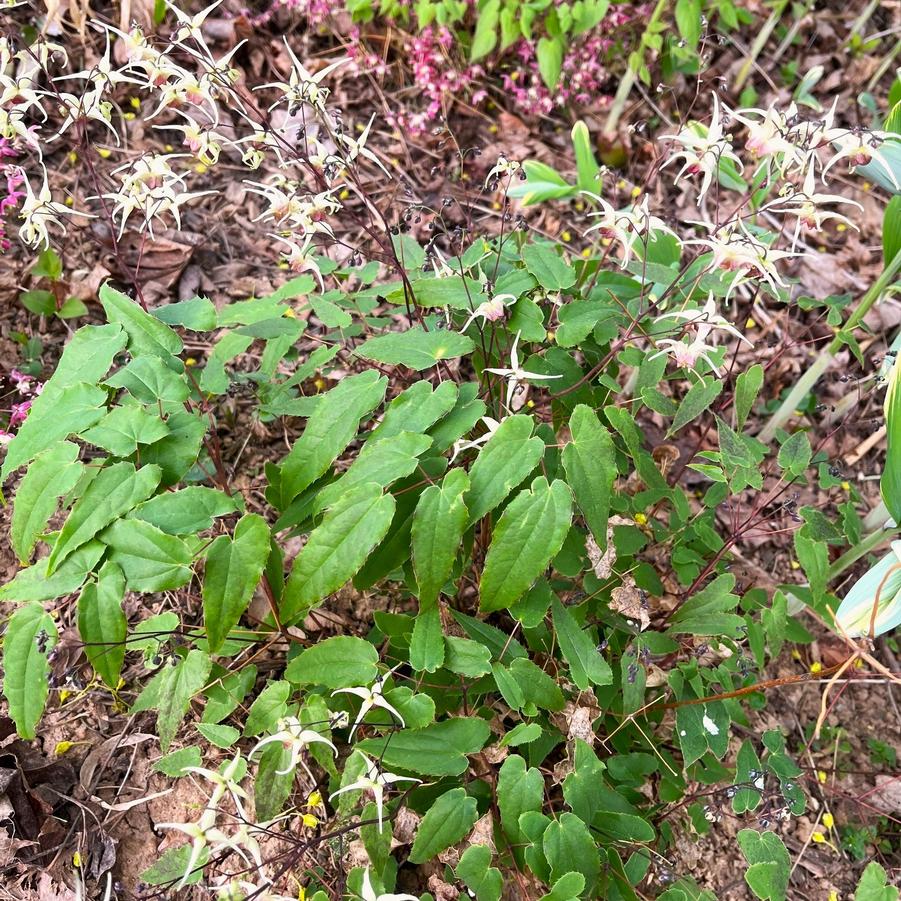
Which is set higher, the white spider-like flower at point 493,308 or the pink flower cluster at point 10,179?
the white spider-like flower at point 493,308

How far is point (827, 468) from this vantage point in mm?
1877

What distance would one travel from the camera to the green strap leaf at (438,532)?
1.39 meters

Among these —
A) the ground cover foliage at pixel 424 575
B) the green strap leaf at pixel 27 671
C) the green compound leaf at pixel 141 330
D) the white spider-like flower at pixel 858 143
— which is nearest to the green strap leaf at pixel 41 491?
the ground cover foliage at pixel 424 575

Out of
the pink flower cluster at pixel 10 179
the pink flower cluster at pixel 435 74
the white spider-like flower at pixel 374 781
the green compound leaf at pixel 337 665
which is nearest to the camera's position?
the white spider-like flower at pixel 374 781

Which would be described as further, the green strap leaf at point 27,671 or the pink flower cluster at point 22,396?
the pink flower cluster at point 22,396

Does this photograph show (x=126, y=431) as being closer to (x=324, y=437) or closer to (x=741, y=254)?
(x=324, y=437)

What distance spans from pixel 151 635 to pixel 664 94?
3.18 metres

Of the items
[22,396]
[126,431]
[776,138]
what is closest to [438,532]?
[126,431]

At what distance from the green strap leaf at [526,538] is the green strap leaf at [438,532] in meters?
0.07

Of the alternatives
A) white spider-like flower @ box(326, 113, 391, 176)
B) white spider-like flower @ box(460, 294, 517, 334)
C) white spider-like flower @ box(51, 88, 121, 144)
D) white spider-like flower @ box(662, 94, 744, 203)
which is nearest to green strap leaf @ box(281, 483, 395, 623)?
white spider-like flower @ box(460, 294, 517, 334)

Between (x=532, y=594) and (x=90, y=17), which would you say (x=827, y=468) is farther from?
(x=90, y=17)

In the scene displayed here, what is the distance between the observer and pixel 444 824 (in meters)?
1.44

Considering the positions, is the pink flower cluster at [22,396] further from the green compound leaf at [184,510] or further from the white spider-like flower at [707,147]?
the white spider-like flower at [707,147]

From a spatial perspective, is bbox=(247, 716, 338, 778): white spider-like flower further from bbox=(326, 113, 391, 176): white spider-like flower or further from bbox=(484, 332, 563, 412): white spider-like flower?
bbox=(326, 113, 391, 176): white spider-like flower
